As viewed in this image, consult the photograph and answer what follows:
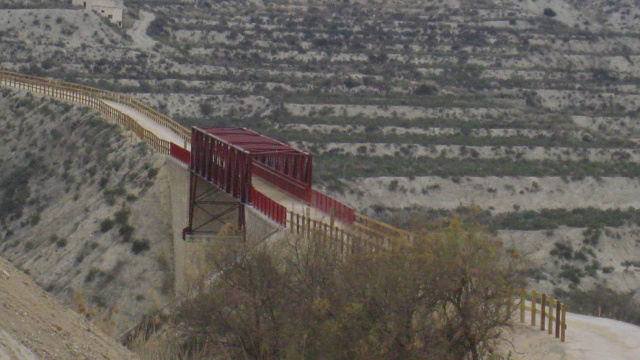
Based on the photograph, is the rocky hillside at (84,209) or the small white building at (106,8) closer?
the rocky hillside at (84,209)

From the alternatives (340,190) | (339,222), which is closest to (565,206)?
(340,190)

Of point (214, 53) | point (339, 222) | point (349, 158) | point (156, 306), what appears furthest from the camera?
point (214, 53)

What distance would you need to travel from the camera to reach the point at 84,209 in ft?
154

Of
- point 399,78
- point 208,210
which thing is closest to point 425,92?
point 399,78

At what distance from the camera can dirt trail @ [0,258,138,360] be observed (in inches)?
611

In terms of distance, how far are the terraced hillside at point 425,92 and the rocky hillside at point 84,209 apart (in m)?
12.2

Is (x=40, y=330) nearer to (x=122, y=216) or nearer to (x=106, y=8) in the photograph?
(x=122, y=216)

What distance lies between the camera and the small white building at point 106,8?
8888cm

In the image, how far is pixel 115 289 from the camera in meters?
40.2

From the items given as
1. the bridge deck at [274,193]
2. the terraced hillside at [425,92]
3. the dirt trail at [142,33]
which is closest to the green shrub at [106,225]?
the bridge deck at [274,193]

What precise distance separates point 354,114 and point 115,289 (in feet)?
122

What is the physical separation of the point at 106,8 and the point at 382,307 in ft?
245

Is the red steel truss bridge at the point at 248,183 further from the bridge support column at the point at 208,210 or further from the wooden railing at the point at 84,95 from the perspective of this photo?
the wooden railing at the point at 84,95

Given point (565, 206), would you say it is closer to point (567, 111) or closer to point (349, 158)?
point (349, 158)
